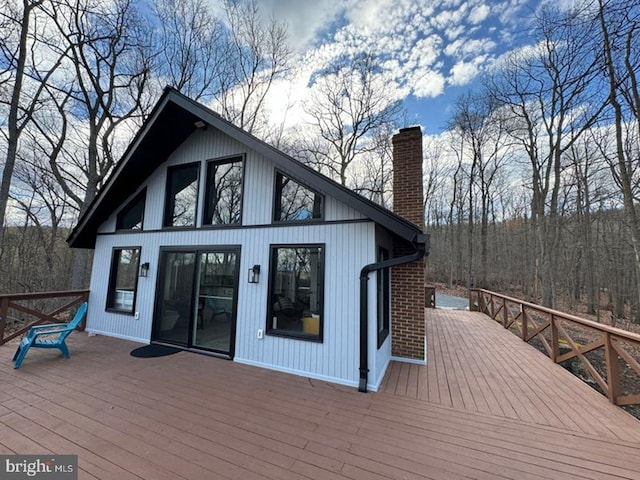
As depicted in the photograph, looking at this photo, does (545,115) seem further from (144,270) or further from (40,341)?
(40,341)

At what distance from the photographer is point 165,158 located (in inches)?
234

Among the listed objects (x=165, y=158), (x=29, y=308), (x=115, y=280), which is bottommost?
(x=29, y=308)

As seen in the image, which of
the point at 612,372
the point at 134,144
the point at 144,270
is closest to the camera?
the point at 612,372

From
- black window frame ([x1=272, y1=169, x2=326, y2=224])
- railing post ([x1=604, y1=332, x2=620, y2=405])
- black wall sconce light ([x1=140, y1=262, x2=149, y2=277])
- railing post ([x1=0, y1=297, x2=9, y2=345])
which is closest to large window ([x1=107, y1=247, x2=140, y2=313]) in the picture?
black wall sconce light ([x1=140, y1=262, x2=149, y2=277])

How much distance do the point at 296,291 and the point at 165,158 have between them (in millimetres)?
4469

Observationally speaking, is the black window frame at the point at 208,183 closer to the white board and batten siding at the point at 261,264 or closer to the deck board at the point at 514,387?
the white board and batten siding at the point at 261,264

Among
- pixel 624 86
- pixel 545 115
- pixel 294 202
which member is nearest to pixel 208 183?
pixel 294 202

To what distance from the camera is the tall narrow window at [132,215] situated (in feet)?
20.1

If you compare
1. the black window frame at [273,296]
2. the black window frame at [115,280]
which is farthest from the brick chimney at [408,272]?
the black window frame at [115,280]

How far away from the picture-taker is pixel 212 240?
5.15m

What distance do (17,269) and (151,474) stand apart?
46.6 ft

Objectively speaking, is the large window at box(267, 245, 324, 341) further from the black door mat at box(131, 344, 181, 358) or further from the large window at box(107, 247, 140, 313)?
the large window at box(107, 247, 140, 313)

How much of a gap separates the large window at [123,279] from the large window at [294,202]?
147 inches

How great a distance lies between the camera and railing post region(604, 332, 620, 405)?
334 centimetres
